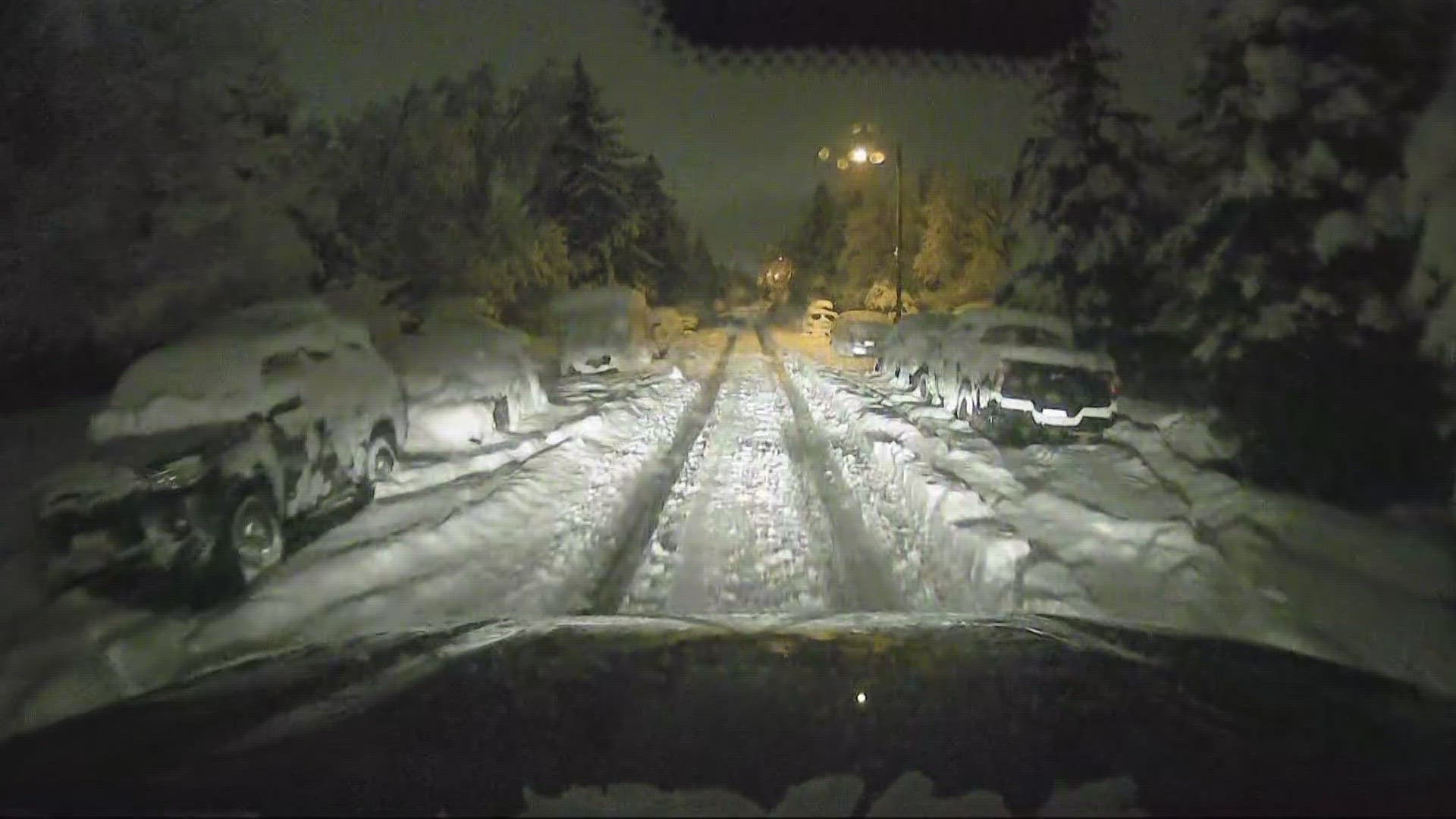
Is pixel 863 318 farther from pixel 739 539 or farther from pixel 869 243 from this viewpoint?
pixel 739 539

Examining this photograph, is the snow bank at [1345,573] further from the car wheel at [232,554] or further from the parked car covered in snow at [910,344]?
the parked car covered in snow at [910,344]

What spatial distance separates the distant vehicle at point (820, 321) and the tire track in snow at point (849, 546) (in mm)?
47627

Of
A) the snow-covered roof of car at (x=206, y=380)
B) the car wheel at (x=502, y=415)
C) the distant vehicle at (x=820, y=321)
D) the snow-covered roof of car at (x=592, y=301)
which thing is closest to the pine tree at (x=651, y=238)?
the distant vehicle at (x=820, y=321)

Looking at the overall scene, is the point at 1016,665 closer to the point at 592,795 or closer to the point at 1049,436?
the point at 592,795

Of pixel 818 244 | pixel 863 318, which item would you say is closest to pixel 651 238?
pixel 863 318

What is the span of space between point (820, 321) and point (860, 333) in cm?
2541

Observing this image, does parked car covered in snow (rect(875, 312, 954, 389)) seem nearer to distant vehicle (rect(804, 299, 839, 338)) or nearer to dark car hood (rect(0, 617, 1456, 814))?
dark car hood (rect(0, 617, 1456, 814))

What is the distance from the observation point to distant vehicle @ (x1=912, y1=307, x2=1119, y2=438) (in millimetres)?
17750

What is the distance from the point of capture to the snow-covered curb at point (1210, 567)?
7.88 m

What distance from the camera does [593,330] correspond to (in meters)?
32.2

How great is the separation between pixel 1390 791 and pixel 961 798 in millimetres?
1186

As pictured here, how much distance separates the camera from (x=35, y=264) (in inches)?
842

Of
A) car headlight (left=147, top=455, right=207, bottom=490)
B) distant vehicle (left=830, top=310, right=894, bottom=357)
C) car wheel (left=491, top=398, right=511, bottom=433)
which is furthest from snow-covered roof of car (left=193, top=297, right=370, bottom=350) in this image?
distant vehicle (left=830, top=310, right=894, bottom=357)

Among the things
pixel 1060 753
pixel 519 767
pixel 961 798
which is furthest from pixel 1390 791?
pixel 519 767
